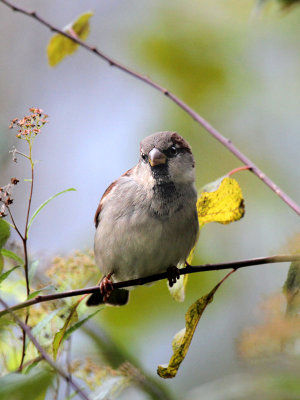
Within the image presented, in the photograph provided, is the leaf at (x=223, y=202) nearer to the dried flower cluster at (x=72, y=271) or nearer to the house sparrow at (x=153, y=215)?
the dried flower cluster at (x=72, y=271)

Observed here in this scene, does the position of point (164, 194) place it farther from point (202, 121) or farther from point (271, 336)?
point (271, 336)

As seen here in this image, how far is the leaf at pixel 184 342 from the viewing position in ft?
3.87

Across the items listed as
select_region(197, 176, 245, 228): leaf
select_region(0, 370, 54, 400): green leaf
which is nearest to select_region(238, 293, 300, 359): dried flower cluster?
select_region(0, 370, 54, 400): green leaf

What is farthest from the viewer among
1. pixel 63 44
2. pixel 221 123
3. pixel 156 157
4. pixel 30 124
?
Result: pixel 221 123

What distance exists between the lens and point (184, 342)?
3.90 feet

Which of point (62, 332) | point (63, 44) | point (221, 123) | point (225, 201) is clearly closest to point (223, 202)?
point (225, 201)

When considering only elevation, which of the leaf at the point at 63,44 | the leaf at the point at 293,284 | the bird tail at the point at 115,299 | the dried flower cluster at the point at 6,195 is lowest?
the bird tail at the point at 115,299

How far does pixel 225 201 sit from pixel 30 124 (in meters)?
0.50

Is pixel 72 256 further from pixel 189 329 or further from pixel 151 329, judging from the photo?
pixel 151 329

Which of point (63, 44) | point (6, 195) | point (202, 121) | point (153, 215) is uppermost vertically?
point (63, 44)

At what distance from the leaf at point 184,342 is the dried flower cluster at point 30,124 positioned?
0.47 m

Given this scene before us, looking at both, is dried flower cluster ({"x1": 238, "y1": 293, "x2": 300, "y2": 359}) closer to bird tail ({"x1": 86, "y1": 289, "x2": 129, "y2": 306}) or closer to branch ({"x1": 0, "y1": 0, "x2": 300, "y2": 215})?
branch ({"x1": 0, "y1": 0, "x2": 300, "y2": 215})

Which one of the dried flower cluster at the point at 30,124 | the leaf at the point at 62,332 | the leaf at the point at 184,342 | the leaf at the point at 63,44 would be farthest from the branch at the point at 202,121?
the leaf at the point at 62,332

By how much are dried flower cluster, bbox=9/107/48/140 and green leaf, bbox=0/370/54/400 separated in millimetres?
514
